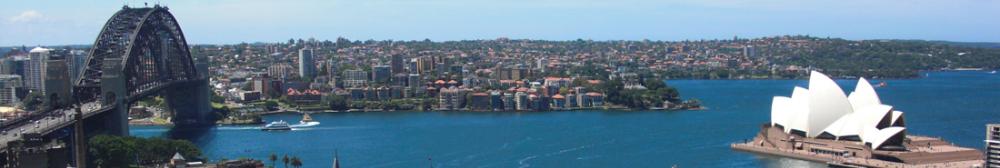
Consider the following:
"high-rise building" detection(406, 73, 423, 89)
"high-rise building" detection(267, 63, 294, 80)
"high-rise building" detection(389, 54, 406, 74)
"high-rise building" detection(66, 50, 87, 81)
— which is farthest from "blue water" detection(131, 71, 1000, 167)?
"high-rise building" detection(389, 54, 406, 74)

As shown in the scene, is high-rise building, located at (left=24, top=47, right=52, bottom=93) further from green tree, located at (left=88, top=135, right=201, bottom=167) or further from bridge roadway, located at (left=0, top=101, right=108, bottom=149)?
green tree, located at (left=88, top=135, right=201, bottom=167)

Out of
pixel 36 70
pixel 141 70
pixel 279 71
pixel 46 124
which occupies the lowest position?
pixel 46 124

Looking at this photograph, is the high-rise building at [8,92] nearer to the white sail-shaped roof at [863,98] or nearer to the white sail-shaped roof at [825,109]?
the white sail-shaped roof at [825,109]

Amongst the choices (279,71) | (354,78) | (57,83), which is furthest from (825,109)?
(279,71)

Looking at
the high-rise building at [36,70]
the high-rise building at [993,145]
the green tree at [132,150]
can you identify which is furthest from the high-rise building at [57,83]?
the high-rise building at [36,70]

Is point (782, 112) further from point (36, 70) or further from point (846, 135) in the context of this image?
point (36, 70)

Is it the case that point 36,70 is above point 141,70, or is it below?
below
